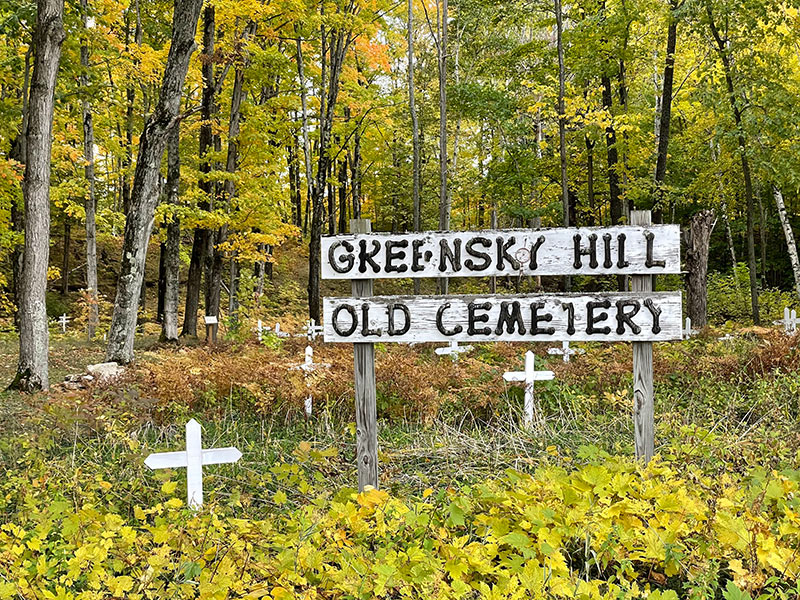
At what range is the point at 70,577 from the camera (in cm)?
265

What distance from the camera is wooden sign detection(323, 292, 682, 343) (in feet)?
14.1

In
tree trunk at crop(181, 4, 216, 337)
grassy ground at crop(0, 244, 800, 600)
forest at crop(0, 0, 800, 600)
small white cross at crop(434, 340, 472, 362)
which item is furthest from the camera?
tree trunk at crop(181, 4, 216, 337)

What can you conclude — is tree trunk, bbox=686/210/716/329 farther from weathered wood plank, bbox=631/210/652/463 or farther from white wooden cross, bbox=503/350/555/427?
weathered wood plank, bbox=631/210/652/463

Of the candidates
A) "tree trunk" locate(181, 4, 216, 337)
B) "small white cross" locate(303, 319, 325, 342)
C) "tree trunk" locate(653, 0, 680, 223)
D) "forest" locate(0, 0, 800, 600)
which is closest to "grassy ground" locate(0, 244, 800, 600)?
"forest" locate(0, 0, 800, 600)

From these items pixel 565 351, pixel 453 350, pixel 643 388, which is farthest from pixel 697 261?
pixel 643 388

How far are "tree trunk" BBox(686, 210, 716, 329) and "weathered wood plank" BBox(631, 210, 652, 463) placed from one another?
9.83 m

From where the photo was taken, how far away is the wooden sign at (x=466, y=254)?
14.4 feet

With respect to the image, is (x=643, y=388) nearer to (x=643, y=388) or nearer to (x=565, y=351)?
(x=643, y=388)

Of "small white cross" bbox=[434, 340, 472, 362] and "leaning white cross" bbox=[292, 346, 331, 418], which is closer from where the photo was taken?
"leaning white cross" bbox=[292, 346, 331, 418]

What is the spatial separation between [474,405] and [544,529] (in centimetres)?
451

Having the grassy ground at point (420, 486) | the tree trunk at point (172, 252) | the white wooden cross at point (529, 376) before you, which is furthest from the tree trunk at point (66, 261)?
the white wooden cross at point (529, 376)

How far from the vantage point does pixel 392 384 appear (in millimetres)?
7438

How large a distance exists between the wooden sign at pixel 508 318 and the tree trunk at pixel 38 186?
245 inches

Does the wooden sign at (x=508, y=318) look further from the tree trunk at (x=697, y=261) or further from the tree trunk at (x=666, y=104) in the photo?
the tree trunk at (x=666, y=104)
